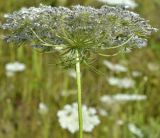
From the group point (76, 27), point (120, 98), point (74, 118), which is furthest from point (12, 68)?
point (76, 27)

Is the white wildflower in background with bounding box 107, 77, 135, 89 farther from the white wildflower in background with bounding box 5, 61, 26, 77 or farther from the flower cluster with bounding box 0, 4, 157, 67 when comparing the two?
the flower cluster with bounding box 0, 4, 157, 67

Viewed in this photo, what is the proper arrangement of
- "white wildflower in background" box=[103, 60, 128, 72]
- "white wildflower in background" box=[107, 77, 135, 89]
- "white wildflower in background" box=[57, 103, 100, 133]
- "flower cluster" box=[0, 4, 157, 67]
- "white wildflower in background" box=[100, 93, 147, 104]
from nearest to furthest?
"flower cluster" box=[0, 4, 157, 67] < "white wildflower in background" box=[57, 103, 100, 133] < "white wildflower in background" box=[100, 93, 147, 104] < "white wildflower in background" box=[107, 77, 135, 89] < "white wildflower in background" box=[103, 60, 128, 72]

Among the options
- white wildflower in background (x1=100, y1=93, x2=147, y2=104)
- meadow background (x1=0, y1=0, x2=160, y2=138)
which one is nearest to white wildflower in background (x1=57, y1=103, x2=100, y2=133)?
meadow background (x1=0, y1=0, x2=160, y2=138)

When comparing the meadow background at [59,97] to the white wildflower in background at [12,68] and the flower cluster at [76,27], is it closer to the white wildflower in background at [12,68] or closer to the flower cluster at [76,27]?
the white wildflower in background at [12,68]

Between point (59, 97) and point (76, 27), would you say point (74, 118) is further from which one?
point (76, 27)

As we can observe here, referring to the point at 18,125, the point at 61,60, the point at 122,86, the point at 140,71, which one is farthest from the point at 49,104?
the point at 61,60

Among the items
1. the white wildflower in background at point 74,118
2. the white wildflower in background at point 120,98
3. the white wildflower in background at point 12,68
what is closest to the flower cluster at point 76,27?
the white wildflower in background at point 74,118

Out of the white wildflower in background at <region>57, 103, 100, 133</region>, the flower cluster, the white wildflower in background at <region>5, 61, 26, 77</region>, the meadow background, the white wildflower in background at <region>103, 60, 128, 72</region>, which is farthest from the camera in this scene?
the white wildflower in background at <region>103, 60, 128, 72</region>
